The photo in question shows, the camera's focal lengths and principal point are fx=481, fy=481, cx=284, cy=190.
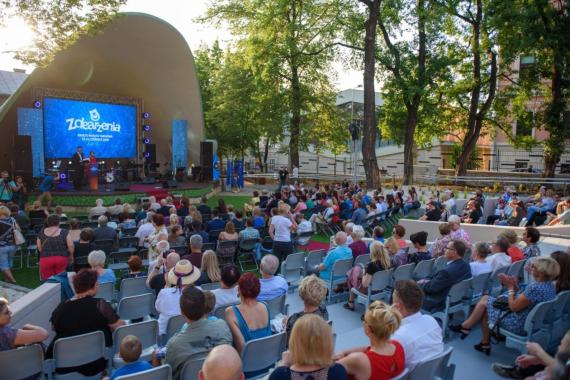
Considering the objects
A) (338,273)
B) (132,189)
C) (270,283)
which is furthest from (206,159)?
(270,283)

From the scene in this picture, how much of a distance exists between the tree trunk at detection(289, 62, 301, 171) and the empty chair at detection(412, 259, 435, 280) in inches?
820

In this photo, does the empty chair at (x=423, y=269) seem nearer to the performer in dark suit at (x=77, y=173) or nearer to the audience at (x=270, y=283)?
the audience at (x=270, y=283)

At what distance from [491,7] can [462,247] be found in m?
18.6

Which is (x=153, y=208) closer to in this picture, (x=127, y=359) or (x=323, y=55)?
(x=127, y=359)

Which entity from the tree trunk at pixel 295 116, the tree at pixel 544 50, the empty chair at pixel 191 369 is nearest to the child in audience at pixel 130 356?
the empty chair at pixel 191 369

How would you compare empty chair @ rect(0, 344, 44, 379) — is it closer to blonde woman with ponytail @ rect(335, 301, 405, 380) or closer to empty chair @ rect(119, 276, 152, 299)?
empty chair @ rect(119, 276, 152, 299)

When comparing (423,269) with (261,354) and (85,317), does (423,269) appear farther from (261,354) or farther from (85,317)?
(85,317)

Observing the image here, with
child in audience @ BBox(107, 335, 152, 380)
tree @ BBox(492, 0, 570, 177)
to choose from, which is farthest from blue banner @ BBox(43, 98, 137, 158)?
child in audience @ BBox(107, 335, 152, 380)

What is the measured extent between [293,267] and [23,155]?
48.1 ft

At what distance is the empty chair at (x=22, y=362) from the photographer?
353 cm

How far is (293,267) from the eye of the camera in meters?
7.38

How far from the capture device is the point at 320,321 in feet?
8.77

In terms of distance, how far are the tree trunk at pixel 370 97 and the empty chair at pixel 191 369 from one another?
57.4 ft

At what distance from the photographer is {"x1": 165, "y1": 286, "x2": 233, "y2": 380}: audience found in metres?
3.42
